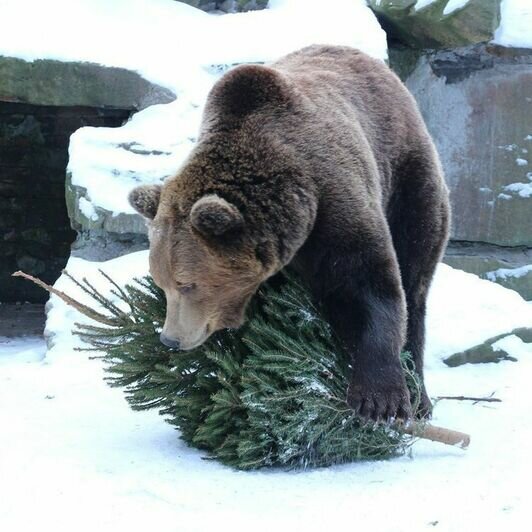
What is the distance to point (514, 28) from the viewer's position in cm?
671

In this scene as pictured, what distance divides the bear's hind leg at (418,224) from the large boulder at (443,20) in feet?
7.90

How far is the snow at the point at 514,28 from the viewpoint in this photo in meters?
6.66

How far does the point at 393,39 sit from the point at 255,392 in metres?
4.20

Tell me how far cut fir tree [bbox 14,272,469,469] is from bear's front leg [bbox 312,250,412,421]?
10 cm

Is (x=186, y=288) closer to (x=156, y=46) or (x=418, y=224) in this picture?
(x=418, y=224)

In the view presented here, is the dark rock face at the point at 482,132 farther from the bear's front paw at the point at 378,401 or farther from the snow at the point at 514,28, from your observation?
the bear's front paw at the point at 378,401

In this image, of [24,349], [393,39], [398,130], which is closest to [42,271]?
[24,349]

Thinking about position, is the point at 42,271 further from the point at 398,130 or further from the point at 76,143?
the point at 398,130

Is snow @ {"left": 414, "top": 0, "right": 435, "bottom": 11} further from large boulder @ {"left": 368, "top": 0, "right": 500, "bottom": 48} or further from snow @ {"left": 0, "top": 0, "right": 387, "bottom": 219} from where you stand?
snow @ {"left": 0, "top": 0, "right": 387, "bottom": 219}

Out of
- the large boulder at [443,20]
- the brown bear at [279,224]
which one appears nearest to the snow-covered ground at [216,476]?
the brown bear at [279,224]

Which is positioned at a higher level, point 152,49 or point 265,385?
Answer: point 152,49

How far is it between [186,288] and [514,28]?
4176mm

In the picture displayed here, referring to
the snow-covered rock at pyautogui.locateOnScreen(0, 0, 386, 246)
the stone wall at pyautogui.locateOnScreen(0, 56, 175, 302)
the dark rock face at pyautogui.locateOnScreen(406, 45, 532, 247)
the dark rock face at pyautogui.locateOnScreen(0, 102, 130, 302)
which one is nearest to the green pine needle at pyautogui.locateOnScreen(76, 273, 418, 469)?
the snow-covered rock at pyautogui.locateOnScreen(0, 0, 386, 246)

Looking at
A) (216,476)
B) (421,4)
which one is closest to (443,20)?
(421,4)
